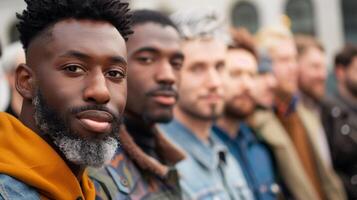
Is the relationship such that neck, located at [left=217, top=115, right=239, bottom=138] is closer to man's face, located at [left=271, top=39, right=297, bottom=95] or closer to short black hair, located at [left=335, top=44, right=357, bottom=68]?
man's face, located at [left=271, top=39, right=297, bottom=95]

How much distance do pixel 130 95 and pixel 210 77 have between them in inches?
40.6

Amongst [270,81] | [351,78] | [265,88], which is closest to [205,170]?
[265,88]

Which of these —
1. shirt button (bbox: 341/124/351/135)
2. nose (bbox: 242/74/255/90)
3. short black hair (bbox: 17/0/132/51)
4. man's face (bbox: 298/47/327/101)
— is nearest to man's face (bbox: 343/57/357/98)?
man's face (bbox: 298/47/327/101)

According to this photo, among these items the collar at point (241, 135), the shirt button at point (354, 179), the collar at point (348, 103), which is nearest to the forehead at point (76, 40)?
the collar at point (241, 135)

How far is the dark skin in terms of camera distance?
92.8 inches

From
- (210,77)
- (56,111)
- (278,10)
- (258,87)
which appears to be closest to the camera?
(56,111)

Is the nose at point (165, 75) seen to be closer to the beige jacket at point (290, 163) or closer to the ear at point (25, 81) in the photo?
the ear at point (25, 81)

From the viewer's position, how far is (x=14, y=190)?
7.30 ft

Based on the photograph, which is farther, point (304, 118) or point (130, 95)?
point (304, 118)

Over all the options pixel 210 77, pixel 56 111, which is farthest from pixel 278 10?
pixel 56 111

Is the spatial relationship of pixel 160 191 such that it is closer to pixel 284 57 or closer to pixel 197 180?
pixel 197 180

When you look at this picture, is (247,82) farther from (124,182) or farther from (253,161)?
(124,182)

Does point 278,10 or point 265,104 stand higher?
point 278,10

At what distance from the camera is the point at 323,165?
6324mm
